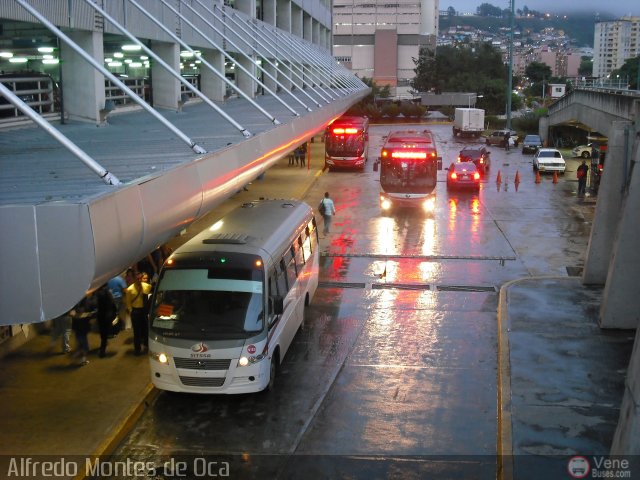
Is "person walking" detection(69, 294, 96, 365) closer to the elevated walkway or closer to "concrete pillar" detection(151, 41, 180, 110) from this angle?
the elevated walkway

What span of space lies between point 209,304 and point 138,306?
2141 millimetres

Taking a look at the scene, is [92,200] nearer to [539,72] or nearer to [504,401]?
[504,401]

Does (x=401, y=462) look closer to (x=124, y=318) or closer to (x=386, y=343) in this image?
(x=386, y=343)

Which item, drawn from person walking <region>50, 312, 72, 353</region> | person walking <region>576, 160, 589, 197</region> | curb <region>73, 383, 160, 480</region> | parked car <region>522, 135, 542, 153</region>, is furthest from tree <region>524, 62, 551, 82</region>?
curb <region>73, 383, 160, 480</region>

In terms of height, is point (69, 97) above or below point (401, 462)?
above

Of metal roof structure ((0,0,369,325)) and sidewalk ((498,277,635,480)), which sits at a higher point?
metal roof structure ((0,0,369,325))

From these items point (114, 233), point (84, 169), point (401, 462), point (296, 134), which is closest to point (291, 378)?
point (401, 462)

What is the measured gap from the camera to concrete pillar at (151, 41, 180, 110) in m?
22.2

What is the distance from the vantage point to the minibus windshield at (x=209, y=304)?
1148 cm

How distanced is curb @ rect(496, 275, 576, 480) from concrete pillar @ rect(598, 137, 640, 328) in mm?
2014

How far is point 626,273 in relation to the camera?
14.8 metres

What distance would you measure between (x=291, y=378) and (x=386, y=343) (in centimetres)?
252

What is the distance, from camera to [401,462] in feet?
32.5

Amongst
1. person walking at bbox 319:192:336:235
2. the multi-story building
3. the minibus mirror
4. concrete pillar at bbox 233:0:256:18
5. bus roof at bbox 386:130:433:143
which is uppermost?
the multi-story building
